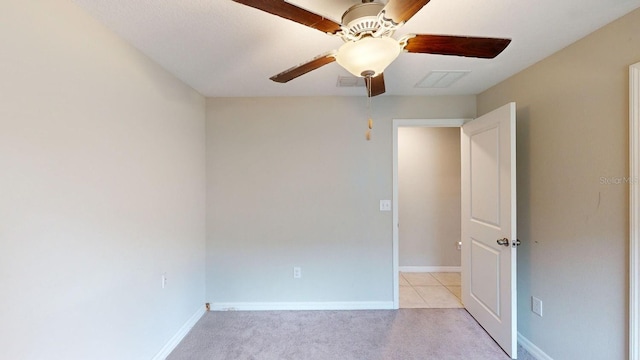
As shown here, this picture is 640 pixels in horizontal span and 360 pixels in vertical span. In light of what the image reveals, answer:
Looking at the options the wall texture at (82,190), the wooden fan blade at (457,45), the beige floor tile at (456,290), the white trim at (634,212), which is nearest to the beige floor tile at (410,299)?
the beige floor tile at (456,290)

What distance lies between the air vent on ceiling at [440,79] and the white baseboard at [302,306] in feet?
7.30

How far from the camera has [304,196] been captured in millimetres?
2873

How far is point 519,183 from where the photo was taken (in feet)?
7.44

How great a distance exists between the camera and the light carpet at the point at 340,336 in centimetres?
212

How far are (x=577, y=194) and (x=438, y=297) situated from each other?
6.22 ft

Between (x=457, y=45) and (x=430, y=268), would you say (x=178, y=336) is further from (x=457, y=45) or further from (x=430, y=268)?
(x=430, y=268)

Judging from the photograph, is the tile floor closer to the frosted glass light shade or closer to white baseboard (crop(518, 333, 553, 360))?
white baseboard (crop(518, 333, 553, 360))

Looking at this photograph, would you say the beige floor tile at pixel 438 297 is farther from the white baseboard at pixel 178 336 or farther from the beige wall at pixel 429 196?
the white baseboard at pixel 178 336

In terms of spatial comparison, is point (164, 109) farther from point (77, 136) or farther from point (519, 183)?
point (519, 183)

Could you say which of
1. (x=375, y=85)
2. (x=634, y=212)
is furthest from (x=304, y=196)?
(x=634, y=212)

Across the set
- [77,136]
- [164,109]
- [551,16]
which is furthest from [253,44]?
[551,16]

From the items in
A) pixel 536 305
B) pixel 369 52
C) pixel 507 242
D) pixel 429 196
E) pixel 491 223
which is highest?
pixel 369 52

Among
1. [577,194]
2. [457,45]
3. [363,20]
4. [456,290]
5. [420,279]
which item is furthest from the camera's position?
[420,279]

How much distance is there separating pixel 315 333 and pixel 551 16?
9.13 feet
